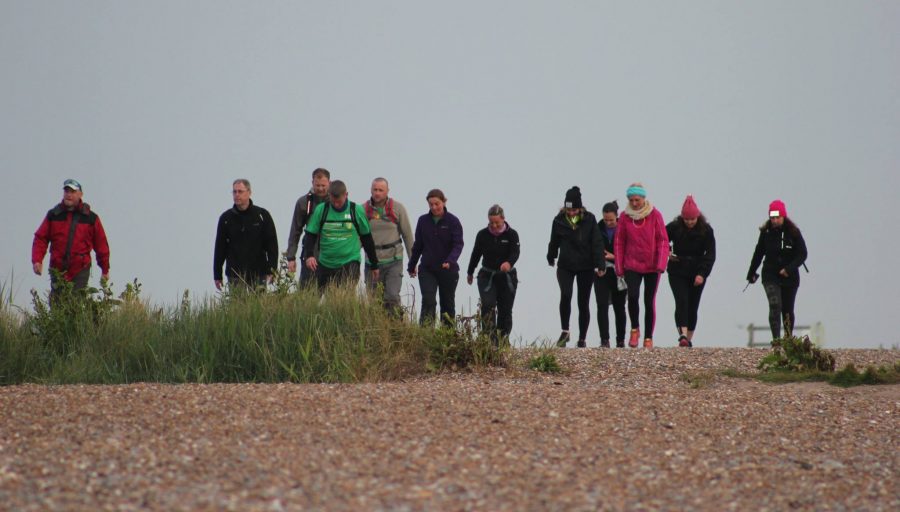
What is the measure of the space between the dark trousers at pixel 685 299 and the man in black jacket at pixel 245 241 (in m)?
5.84

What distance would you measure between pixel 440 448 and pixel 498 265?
855 cm

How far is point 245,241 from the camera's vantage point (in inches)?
555

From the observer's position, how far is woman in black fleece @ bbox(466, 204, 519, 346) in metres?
15.7

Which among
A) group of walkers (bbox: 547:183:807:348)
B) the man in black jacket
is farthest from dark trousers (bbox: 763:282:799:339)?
the man in black jacket

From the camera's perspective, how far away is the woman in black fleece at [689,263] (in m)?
16.3

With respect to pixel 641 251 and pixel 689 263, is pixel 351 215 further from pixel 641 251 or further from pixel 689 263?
pixel 689 263

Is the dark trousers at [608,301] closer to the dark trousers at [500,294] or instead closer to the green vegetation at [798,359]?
the dark trousers at [500,294]

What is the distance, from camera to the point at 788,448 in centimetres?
826

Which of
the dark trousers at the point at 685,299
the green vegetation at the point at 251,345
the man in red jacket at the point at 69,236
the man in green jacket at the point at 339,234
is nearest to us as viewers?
the green vegetation at the point at 251,345

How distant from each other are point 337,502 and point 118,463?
64.0 inches

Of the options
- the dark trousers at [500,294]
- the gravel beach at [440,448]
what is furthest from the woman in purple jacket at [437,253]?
the gravel beach at [440,448]

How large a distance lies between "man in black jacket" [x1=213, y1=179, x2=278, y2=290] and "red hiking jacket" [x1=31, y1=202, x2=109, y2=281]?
198 cm

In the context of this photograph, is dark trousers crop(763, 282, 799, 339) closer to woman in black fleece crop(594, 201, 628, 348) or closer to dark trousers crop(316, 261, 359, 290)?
woman in black fleece crop(594, 201, 628, 348)

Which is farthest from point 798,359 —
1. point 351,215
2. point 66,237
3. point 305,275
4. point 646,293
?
point 66,237
